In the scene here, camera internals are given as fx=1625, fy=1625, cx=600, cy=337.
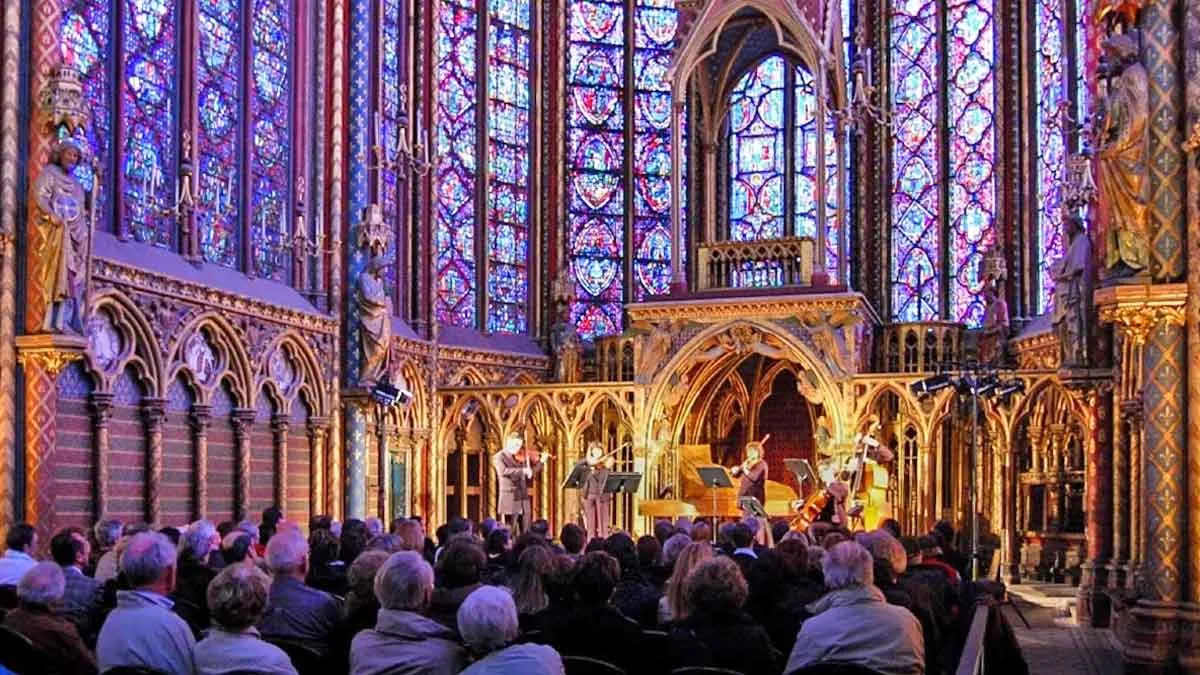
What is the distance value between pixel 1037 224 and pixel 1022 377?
4.82 metres

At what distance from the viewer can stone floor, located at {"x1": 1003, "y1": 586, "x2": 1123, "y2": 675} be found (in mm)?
14547

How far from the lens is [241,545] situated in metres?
10.6

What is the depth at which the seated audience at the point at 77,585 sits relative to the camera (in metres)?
9.15

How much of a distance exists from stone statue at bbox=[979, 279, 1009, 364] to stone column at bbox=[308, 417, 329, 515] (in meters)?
10.5

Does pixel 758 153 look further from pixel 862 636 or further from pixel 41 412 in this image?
pixel 862 636

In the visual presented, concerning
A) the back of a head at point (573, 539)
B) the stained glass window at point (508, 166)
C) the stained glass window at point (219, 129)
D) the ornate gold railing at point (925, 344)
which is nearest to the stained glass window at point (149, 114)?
the stained glass window at point (219, 129)

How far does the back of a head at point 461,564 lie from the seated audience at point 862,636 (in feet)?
6.75

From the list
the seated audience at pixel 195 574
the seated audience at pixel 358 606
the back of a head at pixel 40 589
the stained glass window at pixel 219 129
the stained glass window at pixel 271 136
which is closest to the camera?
the back of a head at pixel 40 589

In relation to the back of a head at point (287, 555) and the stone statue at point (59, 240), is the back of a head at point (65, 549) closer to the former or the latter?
the back of a head at point (287, 555)

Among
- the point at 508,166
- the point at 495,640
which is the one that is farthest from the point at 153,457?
the point at 495,640

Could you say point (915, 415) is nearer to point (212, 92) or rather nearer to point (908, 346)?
point (908, 346)

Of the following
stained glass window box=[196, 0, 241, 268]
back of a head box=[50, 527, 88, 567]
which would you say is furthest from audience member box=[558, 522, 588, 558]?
stained glass window box=[196, 0, 241, 268]

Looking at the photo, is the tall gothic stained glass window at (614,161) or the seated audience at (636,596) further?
the tall gothic stained glass window at (614,161)

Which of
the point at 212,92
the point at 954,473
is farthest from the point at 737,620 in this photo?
the point at 954,473
